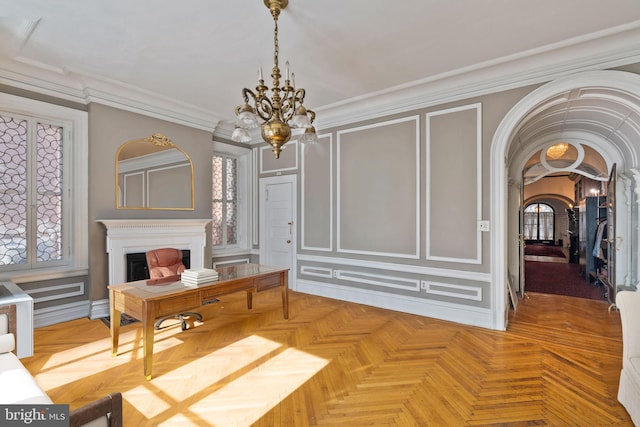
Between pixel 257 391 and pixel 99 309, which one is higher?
pixel 99 309

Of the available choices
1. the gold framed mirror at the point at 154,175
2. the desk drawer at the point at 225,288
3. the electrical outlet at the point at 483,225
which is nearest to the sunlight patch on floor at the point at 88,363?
the desk drawer at the point at 225,288

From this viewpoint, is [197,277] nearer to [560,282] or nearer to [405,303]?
[405,303]

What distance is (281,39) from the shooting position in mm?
2977

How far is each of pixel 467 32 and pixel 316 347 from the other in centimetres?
327

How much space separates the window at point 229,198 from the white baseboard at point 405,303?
1.60m

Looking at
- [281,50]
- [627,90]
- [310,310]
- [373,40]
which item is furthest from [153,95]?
[627,90]

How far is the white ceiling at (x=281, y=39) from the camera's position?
2564 millimetres

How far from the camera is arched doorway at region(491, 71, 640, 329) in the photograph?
10.8ft

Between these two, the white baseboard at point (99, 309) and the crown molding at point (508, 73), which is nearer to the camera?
the crown molding at point (508, 73)

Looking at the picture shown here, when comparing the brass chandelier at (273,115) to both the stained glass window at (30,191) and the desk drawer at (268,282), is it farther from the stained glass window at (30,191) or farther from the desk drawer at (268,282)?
the stained glass window at (30,191)

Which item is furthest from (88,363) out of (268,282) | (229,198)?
(229,198)

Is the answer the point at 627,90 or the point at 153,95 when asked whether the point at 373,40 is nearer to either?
the point at 627,90

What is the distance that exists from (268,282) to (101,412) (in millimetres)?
2509

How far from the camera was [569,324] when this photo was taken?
3803 millimetres
